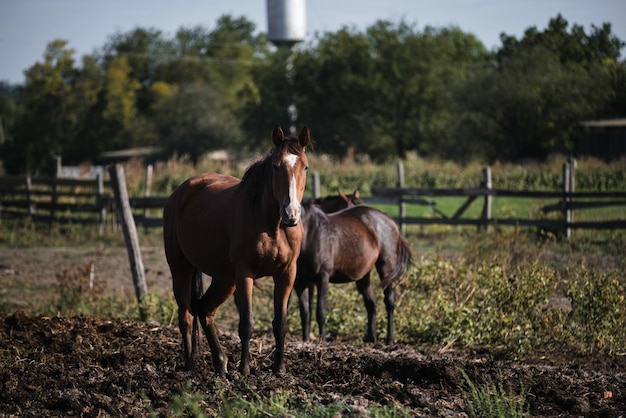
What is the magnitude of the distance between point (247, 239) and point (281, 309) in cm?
61

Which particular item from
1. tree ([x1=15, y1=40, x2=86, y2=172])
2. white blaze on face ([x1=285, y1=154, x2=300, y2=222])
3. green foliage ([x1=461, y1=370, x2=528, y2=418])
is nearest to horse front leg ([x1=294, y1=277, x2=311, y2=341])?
white blaze on face ([x1=285, y1=154, x2=300, y2=222])

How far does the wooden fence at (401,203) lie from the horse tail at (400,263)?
5008 mm

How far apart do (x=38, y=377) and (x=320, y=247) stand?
363cm

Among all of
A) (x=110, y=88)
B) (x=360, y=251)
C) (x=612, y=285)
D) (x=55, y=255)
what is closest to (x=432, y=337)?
(x=360, y=251)

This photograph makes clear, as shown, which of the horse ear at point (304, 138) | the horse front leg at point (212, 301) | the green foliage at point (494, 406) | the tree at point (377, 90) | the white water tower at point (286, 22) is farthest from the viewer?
the white water tower at point (286, 22)

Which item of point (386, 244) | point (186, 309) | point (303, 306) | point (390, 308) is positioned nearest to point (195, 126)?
point (386, 244)

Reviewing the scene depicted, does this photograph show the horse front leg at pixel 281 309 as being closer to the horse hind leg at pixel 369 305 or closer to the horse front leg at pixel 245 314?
the horse front leg at pixel 245 314

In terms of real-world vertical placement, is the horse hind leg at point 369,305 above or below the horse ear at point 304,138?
below

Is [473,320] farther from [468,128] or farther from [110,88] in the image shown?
[110,88]

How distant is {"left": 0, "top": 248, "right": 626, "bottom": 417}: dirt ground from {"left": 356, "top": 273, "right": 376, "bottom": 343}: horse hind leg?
883mm

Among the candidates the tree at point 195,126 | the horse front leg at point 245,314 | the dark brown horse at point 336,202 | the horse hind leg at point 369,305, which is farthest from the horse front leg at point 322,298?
the tree at point 195,126

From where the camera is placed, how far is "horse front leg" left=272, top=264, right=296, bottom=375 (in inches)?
239

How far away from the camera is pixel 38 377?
19.3ft

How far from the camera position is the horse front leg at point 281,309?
6078 millimetres
